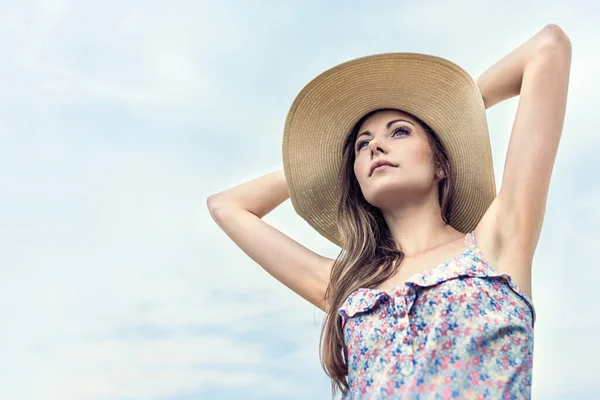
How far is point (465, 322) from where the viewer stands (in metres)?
2.77

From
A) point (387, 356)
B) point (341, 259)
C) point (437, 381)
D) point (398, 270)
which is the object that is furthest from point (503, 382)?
point (341, 259)

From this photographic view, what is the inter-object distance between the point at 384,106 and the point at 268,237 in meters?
0.80

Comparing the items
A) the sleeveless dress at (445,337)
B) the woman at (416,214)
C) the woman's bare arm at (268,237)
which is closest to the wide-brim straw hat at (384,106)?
the woman at (416,214)

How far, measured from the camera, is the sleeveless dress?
2.68 m

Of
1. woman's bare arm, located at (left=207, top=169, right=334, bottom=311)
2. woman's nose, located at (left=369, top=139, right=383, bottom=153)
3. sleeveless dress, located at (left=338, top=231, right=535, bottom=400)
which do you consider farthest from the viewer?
woman's bare arm, located at (left=207, top=169, right=334, bottom=311)

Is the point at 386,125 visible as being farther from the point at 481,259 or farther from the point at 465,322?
the point at 465,322

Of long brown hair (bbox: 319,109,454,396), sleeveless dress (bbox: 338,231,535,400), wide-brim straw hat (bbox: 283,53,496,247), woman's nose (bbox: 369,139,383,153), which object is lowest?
sleeveless dress (bbox: 338,231,535,400)

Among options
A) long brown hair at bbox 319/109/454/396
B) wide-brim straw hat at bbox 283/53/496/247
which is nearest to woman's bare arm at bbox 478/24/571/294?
wide-brim straw hat at bbox 283/53/496/247

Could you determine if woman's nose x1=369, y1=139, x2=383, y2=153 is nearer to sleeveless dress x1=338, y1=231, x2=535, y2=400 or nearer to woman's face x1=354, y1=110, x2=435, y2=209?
woman's face x1=354, y1=110, x2=435, y2=209

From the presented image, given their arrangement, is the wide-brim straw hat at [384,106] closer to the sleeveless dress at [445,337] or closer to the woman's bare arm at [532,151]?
the woman's bare arm at [532,151]

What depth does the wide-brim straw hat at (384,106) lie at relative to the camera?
11.1 ft

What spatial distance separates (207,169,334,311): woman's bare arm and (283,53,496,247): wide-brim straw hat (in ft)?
0.69

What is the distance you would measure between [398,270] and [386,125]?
65 cm

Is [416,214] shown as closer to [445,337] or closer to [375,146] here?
[375,146]
